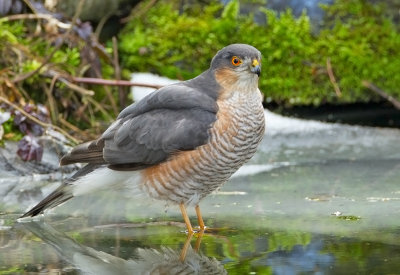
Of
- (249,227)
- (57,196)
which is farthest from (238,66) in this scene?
(57,196)

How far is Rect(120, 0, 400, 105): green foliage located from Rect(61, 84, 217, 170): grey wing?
327 centimetres

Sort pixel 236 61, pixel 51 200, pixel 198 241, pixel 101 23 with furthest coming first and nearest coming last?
pixel 101 23 < pixel 51 200 < pixel 236 61 < pixel 198 241

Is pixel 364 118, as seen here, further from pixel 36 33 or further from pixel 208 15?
pixel 36 33

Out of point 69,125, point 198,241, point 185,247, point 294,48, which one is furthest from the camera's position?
point 294,48

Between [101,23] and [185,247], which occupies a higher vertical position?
[101,23]

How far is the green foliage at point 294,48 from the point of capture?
782 centimetres

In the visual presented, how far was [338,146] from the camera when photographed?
6754 millimetres

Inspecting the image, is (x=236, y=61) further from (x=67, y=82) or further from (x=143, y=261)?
(x=67, y=82)

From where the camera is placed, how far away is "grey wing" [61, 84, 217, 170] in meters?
4.33

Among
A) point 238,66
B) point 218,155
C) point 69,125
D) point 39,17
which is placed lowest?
point 69,125

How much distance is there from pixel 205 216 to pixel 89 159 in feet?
2.26

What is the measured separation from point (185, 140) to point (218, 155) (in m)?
0.18

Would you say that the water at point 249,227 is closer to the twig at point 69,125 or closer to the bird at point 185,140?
the bird at point 185,140

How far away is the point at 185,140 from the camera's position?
14.2 ft
